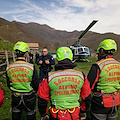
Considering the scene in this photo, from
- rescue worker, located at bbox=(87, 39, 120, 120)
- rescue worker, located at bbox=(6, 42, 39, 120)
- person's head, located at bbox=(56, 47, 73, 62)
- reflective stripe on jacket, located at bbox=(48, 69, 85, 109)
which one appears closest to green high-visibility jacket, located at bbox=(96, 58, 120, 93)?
rescue worker, located at bbox=(87, 39, 120, 120)

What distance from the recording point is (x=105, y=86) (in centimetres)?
235

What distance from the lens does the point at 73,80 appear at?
1.93 meters

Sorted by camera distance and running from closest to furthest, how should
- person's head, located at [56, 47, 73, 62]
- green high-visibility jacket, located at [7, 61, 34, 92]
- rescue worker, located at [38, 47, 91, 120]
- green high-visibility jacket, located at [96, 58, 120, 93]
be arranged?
rescue worker, located at [38, 47, 91, 120], person's head, located at [56, 47, 73, 62], green high-visibility jacket, located at [96, 58, 120, 93], green high-visibility jacket, located at [7, 61, 34, 92]

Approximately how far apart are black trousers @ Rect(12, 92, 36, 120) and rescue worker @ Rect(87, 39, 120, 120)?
4.67 feet

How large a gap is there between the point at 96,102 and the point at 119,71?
810mm

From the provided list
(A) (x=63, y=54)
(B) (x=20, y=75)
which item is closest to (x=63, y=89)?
(A) (x=63, y=54)

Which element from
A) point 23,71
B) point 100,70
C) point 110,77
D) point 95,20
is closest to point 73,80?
point 100,70

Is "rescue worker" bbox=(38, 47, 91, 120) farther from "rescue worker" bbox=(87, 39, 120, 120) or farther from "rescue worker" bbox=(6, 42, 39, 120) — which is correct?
"rescue worker" bbox=(6, 42, 39, 120)

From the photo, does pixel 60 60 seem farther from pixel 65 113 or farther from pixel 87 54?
pixel 87 54

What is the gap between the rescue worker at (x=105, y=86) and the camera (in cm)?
232

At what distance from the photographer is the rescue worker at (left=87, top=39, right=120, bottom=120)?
2.32 metres

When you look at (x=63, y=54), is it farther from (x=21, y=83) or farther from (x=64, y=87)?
(x=21, y=83)

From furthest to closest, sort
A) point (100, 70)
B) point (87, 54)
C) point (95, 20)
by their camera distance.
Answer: point (87, 54) → point (95, 20) → point (100, 70)

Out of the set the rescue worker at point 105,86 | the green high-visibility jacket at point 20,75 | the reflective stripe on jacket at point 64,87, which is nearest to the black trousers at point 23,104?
the green high-visibility jacket at point 20,75
